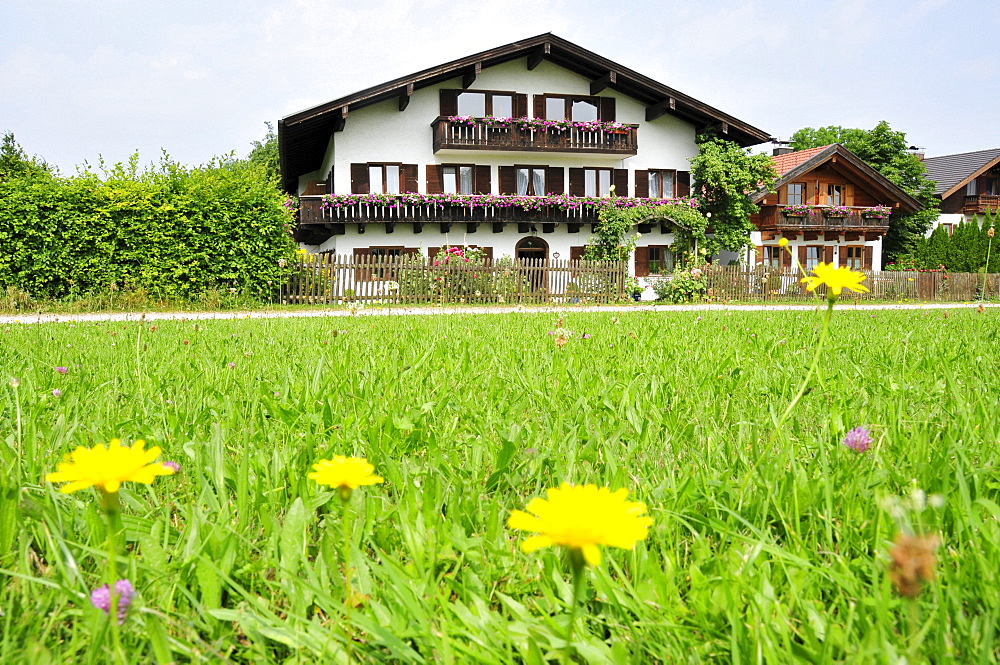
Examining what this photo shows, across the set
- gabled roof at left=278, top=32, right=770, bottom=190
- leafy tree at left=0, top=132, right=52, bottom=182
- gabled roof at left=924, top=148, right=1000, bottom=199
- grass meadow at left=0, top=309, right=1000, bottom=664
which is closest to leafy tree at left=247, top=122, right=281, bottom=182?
leafy tree at left=0, top=132, right=52, bottom=182

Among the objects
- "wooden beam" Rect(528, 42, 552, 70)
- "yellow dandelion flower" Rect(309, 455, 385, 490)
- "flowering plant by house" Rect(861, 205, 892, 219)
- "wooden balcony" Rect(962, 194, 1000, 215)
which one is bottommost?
"yellow dandelion flower" Rect(309, 455, 385, 490)

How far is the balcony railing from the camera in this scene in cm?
2278

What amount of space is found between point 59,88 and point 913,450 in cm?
7811

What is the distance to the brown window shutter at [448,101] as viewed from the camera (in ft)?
77.6

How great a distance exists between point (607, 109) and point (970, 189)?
2957 cm

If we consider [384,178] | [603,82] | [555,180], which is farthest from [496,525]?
[555,180]

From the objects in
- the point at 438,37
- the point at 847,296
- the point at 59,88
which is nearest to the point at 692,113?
the point at 847,296

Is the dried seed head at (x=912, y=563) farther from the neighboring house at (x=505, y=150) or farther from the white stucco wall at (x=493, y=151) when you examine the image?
the white stucco wall at (x=493, y=151)

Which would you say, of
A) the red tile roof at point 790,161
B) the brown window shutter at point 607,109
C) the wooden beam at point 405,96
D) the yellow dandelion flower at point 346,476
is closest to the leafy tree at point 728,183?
the brown window shutter at point 607,109

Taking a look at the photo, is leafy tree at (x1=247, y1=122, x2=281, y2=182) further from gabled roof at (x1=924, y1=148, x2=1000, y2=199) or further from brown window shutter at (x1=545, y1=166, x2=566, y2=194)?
gabled roof at (x1=924, y1=148, x2=1000, y2=199)

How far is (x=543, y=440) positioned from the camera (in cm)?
188

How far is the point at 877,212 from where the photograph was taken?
29.5 m

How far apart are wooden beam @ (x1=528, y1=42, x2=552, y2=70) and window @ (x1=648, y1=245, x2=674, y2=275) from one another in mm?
7639

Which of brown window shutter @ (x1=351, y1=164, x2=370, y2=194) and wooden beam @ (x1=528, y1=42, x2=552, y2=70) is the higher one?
wooden beam @ (x1=528, y1=42, x2=552, y2=70)
